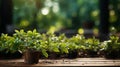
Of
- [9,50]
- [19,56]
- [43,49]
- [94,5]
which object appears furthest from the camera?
[94,5]

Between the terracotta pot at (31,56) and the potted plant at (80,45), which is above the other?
the potted plant at (80,45)

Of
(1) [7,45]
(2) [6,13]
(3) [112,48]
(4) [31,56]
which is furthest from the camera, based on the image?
(2) [6,13]

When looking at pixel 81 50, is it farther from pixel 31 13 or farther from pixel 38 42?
pixel 31 13

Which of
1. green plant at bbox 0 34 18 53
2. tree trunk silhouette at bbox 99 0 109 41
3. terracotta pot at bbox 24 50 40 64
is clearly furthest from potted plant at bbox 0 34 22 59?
tree trunk silhouette at bbox 99 0 109 41

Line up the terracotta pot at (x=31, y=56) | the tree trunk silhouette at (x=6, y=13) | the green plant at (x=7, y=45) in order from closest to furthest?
the terracotta pot at (x=31, y=56)
the green plant at (x=7, y=45)
the tree trunk silhouette at (x=6, y=13)

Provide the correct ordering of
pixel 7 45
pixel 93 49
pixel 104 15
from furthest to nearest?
pixel 104 15 → pixel 93 49 → pixel 7 45

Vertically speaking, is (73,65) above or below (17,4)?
below

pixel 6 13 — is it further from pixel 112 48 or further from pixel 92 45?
pixel 112 48

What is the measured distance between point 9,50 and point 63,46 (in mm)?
714

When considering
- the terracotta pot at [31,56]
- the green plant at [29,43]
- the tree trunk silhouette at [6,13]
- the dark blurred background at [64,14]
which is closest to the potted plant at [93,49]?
the green plant at [29,43]

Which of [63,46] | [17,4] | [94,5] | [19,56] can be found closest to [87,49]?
[63,46]

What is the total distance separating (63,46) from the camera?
15.1ft

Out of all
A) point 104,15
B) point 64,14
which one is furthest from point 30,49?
point 64,14

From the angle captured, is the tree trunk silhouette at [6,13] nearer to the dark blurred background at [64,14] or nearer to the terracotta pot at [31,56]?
the dark blurred background at [64,14]
